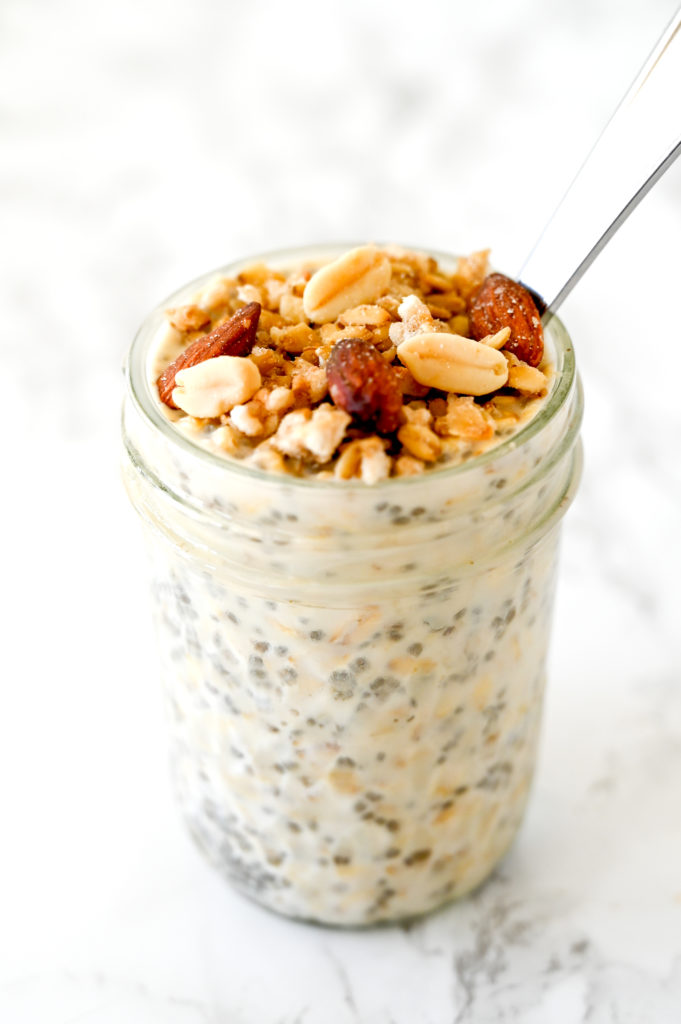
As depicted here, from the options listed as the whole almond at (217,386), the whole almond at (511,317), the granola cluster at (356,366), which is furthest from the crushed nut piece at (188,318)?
the whole almond at (511,317)

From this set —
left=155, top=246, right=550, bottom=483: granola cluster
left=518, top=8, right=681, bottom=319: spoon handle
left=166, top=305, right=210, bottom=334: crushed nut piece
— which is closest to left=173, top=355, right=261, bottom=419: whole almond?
left=155, top=246, right=550, bottom=483: granola cluster

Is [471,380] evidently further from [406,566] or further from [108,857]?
[108,857]

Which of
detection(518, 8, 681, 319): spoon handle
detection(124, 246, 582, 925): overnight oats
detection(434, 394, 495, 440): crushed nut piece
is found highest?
detection(518, 8, 681, 319): spoon handle

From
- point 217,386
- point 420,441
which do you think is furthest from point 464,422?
point 217,386

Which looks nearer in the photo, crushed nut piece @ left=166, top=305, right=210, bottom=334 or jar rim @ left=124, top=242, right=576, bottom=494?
jar rim @ left=124, top=242, right=576, bottom=494

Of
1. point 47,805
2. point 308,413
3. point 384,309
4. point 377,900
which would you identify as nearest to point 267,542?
point 308,413

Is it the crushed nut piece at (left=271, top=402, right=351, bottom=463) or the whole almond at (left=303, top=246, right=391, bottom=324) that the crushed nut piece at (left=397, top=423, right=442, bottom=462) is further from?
the whole almond at (left=303, top=246, right=391, bottom=324)

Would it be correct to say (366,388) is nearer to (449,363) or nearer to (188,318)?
(449,363)
